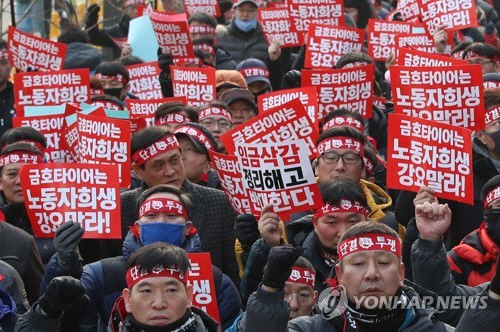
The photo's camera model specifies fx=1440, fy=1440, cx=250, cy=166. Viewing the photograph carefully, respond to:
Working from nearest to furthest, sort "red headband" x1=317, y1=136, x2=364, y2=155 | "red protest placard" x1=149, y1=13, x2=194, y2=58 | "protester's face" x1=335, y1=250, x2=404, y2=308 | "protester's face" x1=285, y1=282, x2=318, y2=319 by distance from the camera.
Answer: "protester's face" x1=335, y1=250, x2=404, y2=308 < "protester's face" x1=285, y1=282, x2=318, y2=319 < "red headband" x1=317, y1=136, x2=364, y2=155 < "red protest placard" x1=149, y1=13, x2=194, y2=58

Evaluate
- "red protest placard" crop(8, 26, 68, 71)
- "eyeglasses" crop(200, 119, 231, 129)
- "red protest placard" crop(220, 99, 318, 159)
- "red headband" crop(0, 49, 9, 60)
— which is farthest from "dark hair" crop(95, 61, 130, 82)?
"red protest placard" crop(220, 99, 318, 159)

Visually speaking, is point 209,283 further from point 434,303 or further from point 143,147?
point 143,147

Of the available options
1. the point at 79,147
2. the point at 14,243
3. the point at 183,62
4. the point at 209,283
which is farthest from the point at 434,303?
the point at 183,62

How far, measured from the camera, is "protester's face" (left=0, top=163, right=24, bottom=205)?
914 cm

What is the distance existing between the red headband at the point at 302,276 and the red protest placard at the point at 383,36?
6.78 meters

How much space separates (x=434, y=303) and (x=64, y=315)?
1754mm

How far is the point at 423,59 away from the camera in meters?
11.1

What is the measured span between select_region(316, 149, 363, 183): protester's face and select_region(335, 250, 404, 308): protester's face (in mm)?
2299

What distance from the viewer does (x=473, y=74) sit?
9430 mm

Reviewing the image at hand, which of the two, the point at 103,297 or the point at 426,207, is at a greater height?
the point at 426,207

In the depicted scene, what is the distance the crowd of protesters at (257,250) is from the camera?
6.25m

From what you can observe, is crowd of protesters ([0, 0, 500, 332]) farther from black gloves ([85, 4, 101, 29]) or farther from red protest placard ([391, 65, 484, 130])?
black gloves ([85, 4, 101, 29])

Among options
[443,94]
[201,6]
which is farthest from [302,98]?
[201,6]

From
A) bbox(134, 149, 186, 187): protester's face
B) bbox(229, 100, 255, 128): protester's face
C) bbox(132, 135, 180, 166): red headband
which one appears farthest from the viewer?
bbox(229, 100, 255, 128): protester's face
